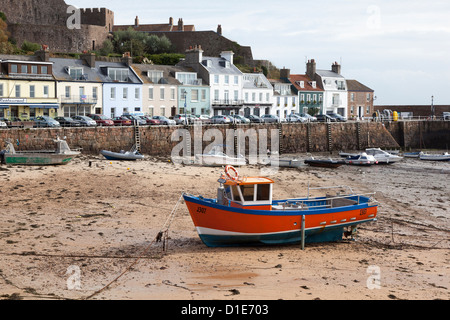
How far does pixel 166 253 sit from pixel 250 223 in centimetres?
245

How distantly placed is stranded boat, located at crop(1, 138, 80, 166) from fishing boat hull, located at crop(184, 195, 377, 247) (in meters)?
14.2

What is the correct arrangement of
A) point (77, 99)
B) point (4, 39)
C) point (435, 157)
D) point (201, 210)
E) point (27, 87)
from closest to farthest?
point (201, 210) < point (27, 87) < point (435, 157) < point (77, 99) < point (4, 39)

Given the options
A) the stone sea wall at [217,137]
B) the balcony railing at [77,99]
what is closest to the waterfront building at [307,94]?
the stone sea wall at [217,137]

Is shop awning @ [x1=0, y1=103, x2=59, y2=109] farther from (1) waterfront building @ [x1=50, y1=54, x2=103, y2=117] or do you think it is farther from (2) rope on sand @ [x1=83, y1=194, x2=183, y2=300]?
(2) rope on sand @ [x1=83, y1=194, x2=183, y2=300]

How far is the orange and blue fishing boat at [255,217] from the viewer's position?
50.4 ft

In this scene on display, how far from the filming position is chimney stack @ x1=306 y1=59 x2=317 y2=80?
66.9m

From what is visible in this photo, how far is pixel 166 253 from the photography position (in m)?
15.0

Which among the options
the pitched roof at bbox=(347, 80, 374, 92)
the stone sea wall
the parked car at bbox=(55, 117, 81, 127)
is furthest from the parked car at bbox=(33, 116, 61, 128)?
the pitched roof at bbox=(347, 80, 374, 92)

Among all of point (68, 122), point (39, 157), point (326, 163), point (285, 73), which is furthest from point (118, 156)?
point (285, 73)

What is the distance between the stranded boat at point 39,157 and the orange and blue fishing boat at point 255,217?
1417 centimetres

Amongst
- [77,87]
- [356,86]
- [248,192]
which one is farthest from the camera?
[356,86]

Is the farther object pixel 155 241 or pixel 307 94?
pixel 307 94

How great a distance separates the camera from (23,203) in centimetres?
2012

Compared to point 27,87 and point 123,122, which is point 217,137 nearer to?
point 123,122
